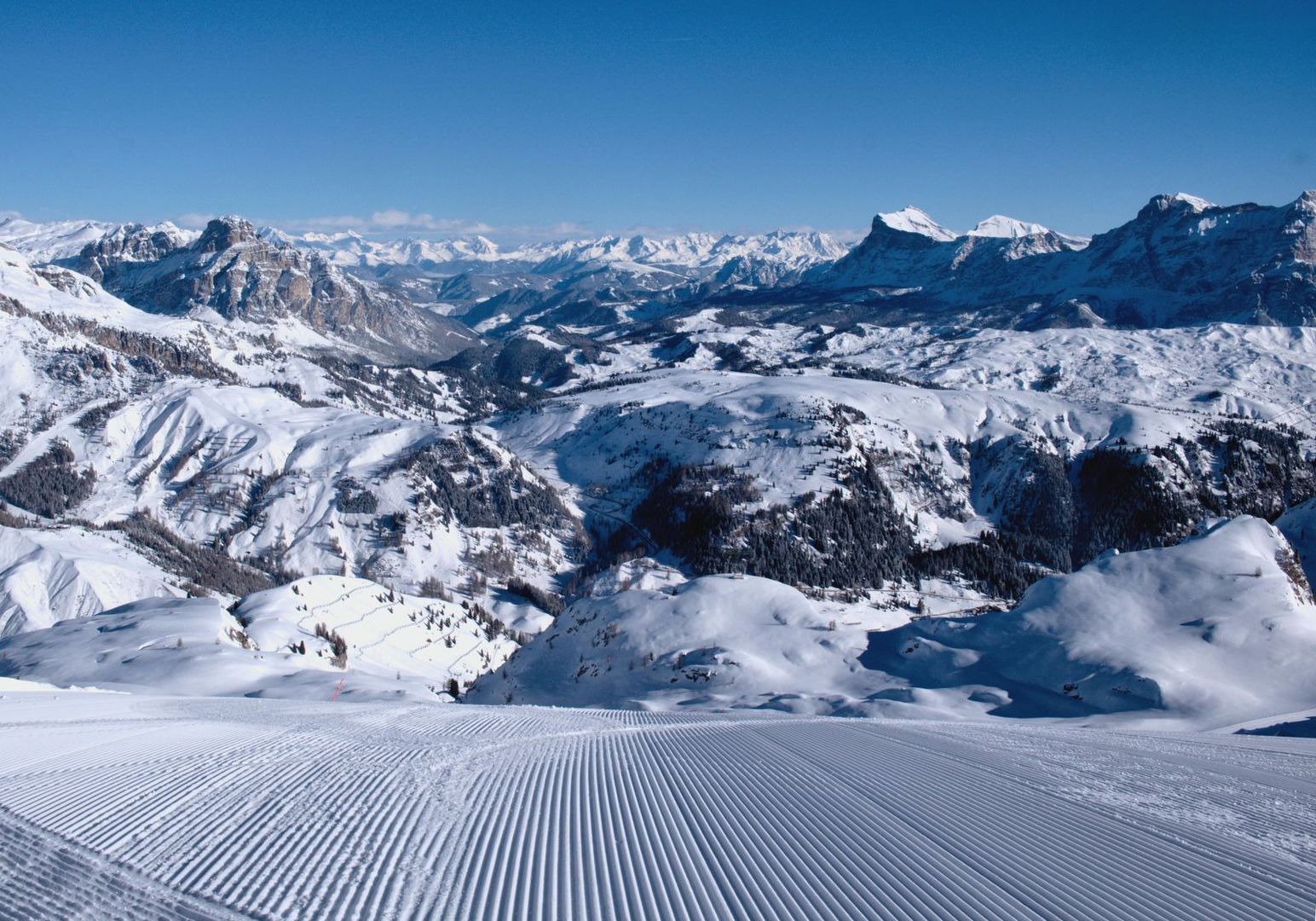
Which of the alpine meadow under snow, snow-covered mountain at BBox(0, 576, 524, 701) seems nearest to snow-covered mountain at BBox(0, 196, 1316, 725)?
snow-covered mountain at BBox(0, 576, 524, 701)

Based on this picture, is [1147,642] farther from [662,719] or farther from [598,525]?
[598,525]

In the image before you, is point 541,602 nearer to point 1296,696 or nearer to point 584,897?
point 1296,696

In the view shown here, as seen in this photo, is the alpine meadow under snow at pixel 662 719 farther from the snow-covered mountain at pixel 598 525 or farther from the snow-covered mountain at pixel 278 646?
the snow-covered mountain at pixel 598 525

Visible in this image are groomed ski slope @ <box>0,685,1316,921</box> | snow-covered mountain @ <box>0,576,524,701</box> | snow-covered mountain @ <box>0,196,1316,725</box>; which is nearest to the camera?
groomed ski slope @ <box>0,685,1316,921</box>

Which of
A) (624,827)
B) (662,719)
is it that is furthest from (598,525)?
(624,827)

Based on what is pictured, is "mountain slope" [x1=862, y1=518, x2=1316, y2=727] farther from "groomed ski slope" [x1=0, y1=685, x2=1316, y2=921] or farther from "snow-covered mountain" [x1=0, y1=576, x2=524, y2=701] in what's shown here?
"snow-covered mountain" [x1=0, y1=576, x2=524, y2=701]

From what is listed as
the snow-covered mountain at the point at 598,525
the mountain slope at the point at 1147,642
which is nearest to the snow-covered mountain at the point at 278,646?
the snow-covered mountain at the point at 598,525

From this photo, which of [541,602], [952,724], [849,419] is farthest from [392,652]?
[849,419]

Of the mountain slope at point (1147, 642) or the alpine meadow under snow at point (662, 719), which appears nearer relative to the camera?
the alpine meadow under snow at point (662, 719)
